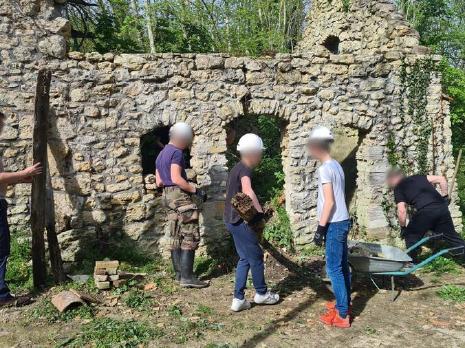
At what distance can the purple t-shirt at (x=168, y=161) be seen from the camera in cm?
484

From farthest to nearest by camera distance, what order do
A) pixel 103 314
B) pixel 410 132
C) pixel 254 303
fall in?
pixel 410 132, pixel 254 303, pixel 103 314

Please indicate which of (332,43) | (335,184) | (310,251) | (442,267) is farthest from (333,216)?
(332,43)

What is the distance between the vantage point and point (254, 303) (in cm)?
459

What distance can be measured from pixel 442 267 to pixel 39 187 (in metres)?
5.27

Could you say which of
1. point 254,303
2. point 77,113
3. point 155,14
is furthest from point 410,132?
point 155,14

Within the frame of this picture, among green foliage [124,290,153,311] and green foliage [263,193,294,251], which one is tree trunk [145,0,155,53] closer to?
green foliage [263,193,294,251]

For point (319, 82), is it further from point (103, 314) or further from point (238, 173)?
point (103, 314)

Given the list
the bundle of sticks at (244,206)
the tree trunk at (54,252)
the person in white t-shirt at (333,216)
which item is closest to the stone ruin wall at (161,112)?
the tree trunk at (54,252)

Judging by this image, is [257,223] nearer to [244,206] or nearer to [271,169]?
[244,206]

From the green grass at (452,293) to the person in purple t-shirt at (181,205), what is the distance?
2801 mm

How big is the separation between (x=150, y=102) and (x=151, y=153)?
1.45 metres

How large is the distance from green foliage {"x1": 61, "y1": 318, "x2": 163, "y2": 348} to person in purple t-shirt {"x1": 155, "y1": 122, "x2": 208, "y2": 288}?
1056 mm

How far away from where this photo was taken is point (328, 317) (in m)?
4.20

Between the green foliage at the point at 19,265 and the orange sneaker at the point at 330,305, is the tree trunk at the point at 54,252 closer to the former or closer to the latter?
the green foliage at the point at 19,265
